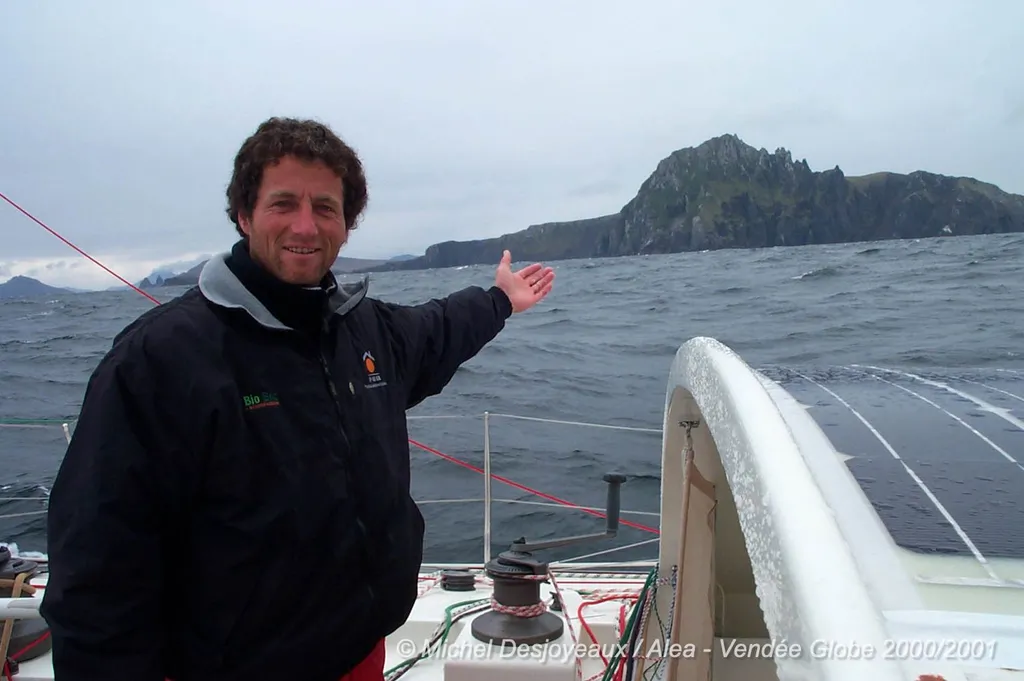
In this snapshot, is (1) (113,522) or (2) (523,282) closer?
(1) (113,522)

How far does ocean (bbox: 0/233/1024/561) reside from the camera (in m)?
6.38

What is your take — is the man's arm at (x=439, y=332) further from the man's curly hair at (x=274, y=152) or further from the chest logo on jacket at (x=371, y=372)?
the man's curly hair at (x=274, y=152)

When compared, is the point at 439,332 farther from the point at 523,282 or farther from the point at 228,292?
the point at 228,292

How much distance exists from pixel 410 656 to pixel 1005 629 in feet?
8.46

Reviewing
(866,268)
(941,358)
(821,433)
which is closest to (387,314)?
(821,433)

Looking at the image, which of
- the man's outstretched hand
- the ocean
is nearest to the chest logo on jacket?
the man's outstretched hand

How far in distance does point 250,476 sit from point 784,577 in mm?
852

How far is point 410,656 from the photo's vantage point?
3039 mm

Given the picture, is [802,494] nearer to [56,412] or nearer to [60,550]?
[60,550]

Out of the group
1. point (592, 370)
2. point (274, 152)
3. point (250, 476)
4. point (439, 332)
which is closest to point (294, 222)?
point (274, 152)

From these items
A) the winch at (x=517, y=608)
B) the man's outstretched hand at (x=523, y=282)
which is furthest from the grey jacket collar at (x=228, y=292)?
the winch at (x=517, y=608)

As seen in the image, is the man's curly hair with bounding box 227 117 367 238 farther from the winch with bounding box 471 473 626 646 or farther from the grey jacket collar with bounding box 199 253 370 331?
the winch with bounding box 471 473 626 646

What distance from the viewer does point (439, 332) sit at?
1.96m

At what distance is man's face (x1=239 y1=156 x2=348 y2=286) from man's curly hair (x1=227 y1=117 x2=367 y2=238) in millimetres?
15
